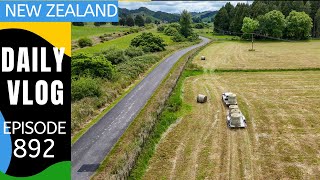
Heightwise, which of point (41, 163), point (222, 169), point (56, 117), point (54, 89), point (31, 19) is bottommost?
point (222, 169)

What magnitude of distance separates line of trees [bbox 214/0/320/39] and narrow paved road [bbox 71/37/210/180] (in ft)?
311

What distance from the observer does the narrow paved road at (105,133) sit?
2664cm

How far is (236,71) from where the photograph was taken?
67688 millimetres

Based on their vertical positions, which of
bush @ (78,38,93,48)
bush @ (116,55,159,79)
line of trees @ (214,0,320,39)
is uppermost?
line of trees @ (214,0,320,39)

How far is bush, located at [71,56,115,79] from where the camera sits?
179 ft

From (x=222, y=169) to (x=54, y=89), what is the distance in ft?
49.3

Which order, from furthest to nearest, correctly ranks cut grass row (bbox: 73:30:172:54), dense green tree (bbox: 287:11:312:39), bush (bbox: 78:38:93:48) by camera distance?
dense green tree (bbox: 287:11:312:39) → bush (bbox: 78:38:93:48) → cut grass row (bbox: 73:30:172:54)

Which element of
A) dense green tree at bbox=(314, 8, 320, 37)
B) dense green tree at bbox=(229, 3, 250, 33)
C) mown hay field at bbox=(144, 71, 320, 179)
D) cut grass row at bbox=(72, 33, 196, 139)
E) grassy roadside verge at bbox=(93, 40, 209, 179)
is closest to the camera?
grassy roadside verge at bbox=(93, 40, 209, 179)

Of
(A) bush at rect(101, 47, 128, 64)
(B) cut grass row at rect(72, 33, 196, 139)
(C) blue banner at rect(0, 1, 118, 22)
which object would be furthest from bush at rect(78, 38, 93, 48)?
(C) blue banner at rect(0, 1, 118, 22)

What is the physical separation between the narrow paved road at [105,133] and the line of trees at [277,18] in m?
94.7

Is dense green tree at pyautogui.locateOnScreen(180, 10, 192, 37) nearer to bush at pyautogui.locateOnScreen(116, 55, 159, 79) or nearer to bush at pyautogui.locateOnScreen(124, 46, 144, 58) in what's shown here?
bush at pyautogui.locateOnScreen(124, 46, 144, 58)

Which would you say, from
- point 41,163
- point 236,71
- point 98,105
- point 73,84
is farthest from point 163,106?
point 236,71

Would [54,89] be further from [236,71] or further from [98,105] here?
[236,71]

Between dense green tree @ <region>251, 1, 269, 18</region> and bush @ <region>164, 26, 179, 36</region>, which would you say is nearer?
bush @ <region>164, 26, 179, 36</region>
